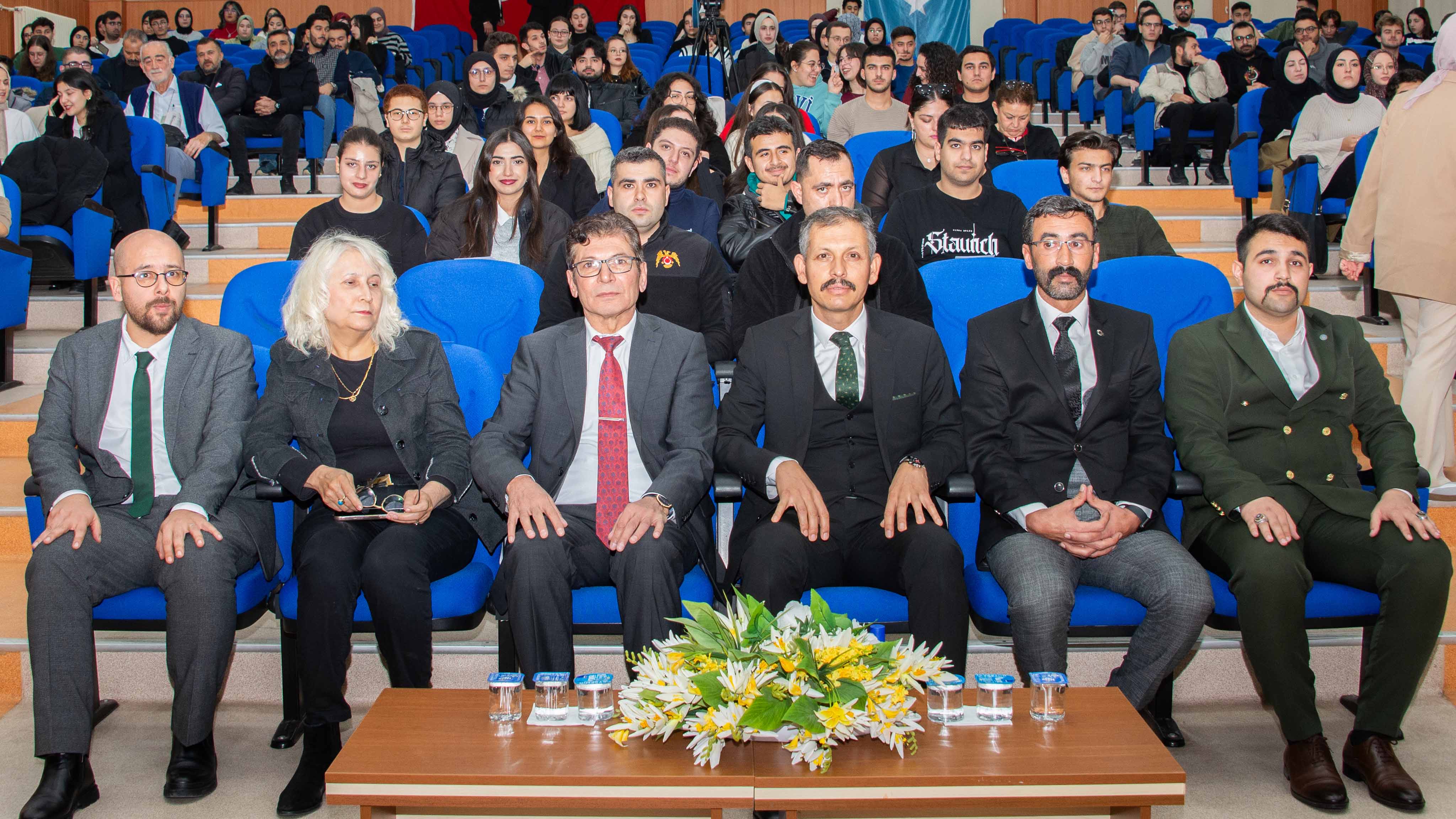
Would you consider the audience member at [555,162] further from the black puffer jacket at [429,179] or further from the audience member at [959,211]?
the audience member at [959,211]


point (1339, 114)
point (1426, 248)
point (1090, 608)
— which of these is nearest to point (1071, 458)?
point (1090, 608)

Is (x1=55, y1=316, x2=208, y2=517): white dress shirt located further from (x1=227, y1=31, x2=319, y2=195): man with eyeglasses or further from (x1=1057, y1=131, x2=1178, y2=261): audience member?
(x1=227, y1=31, x2=319, y2=195): man with eyeglasses

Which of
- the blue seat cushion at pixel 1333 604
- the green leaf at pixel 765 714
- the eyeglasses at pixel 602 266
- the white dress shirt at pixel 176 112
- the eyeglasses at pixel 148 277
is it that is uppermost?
the white dress shirt at pixel 176 112

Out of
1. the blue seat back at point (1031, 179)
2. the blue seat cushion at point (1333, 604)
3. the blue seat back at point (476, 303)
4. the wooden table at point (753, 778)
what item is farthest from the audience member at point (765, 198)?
the wooden table at point (753, 778)

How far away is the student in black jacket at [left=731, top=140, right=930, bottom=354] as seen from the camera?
9.18 feet

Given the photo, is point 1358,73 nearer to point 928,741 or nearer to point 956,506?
point 956,506

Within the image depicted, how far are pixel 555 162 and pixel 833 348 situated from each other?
2.16 m

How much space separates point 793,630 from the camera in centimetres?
158

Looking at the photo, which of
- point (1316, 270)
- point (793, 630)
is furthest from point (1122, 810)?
point (1316, 270)

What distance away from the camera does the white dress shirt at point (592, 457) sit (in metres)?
2.39

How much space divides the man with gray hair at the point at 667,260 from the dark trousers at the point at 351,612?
98 cm

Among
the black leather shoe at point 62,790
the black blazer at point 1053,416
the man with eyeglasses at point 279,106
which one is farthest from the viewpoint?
the man with eyeglasses at point 279,106

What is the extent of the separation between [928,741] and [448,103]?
400 cm

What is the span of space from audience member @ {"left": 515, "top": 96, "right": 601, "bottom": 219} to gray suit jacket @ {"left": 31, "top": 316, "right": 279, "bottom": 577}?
1905 mm
